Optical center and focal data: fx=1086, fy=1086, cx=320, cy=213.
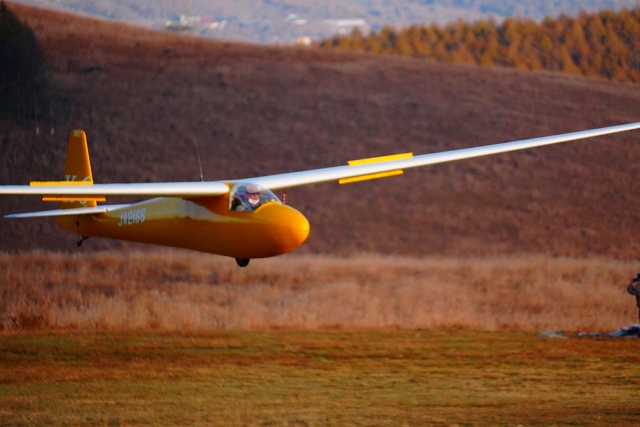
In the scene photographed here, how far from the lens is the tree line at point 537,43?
7869 centimetres

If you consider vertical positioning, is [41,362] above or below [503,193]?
below

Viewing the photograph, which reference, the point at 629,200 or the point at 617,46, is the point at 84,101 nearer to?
the point at 629,200

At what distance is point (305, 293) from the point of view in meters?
36.1

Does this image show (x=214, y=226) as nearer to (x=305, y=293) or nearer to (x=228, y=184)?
(x=228, y=184)

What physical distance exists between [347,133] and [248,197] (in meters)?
42.3

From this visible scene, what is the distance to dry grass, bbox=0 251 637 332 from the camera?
30625mm

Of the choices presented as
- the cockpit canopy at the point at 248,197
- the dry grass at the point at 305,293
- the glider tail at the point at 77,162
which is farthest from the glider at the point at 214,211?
the dry grass at the point at 305,293

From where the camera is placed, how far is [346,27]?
182 metres

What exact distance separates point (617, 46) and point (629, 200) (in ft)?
90.1

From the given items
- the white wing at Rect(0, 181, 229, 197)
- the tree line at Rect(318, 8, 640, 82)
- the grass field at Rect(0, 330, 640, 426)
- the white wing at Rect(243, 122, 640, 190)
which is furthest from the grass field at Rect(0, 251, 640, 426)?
the tree line at Rect(318, 8, 640, 82)

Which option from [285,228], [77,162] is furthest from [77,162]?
[285,228]

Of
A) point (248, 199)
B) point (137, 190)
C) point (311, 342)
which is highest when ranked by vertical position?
point (137, 190)

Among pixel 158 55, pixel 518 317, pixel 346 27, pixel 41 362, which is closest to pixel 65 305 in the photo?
pixel 41 362

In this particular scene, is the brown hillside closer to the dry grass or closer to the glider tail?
the dry grass
